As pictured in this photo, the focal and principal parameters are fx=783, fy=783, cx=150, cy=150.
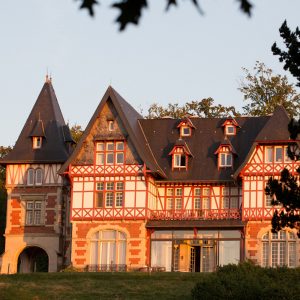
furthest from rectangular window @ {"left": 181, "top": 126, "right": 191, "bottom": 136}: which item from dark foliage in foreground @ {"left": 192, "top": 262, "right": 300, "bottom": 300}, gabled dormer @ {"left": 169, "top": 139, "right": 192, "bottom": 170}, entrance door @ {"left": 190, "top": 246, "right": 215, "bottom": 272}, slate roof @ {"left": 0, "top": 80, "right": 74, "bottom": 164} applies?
dark foliage in foreground @ {"left": 192, "top": 262, "right": 300, "bottom": 300}

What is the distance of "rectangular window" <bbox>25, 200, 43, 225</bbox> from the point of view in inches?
1626

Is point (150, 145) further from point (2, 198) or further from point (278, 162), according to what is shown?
point (2, 198)

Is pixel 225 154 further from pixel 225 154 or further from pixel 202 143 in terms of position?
pixel 202 143

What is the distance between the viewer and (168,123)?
4262 centimetres

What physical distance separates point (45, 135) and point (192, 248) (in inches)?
415

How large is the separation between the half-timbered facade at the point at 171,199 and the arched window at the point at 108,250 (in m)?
0.05

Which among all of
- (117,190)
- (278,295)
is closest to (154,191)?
(117,190)

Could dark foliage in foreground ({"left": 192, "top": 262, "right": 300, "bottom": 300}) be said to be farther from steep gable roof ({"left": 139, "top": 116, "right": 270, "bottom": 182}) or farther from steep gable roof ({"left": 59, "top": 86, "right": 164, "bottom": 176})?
steep gable roof ({"left": 139, "top": 116, "right": 270, "bottom": 182})

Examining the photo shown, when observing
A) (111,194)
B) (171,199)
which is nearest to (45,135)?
(111,194)

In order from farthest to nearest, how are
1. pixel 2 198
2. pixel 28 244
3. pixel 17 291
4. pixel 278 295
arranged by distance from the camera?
pixel 2 198
pixel 28 244
pixel 17 291
pixel 278 295

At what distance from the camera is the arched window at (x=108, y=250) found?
37875 mm

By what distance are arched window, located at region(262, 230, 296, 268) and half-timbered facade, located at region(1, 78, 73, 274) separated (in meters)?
10.8

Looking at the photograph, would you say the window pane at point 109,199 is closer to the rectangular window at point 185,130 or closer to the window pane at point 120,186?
the window pane at point 120,186

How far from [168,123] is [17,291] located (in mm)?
17355
